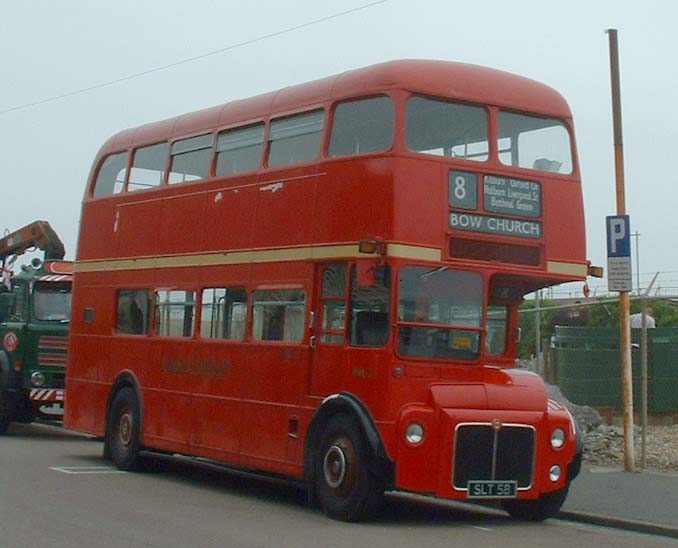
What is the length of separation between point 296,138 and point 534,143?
2607 mm

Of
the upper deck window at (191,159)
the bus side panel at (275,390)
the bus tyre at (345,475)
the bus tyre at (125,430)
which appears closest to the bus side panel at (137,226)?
the upper deck window at (191,159)

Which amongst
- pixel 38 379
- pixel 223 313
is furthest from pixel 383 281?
pixel 38 379

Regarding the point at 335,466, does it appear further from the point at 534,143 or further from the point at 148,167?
the point at 148,167

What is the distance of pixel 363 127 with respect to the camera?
1341 centimetres

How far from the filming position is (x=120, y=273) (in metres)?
18.2

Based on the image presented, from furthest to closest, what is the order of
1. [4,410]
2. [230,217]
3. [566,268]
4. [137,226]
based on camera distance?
1. [4,410]
2. [137,226]
3. [230,217]
4. [566,268]

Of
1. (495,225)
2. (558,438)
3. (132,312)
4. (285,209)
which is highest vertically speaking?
(285,209)

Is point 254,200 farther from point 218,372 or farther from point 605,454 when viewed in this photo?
point 605,454

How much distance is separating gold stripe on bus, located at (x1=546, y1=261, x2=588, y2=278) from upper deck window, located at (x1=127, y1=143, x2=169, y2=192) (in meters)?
5.93

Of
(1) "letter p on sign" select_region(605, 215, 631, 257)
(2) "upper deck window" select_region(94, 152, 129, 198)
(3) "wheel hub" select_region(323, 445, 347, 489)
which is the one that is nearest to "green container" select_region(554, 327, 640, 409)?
(1) "letter p on sign" select_region(605, 215, 631, 257)

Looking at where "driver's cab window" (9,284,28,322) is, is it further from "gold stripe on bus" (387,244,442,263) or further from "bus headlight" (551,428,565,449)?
"bus headlight" (551,428,565,449)

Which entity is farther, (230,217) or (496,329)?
(230,217)

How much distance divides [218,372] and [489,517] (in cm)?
366

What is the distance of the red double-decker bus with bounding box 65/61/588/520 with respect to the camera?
12.7m
